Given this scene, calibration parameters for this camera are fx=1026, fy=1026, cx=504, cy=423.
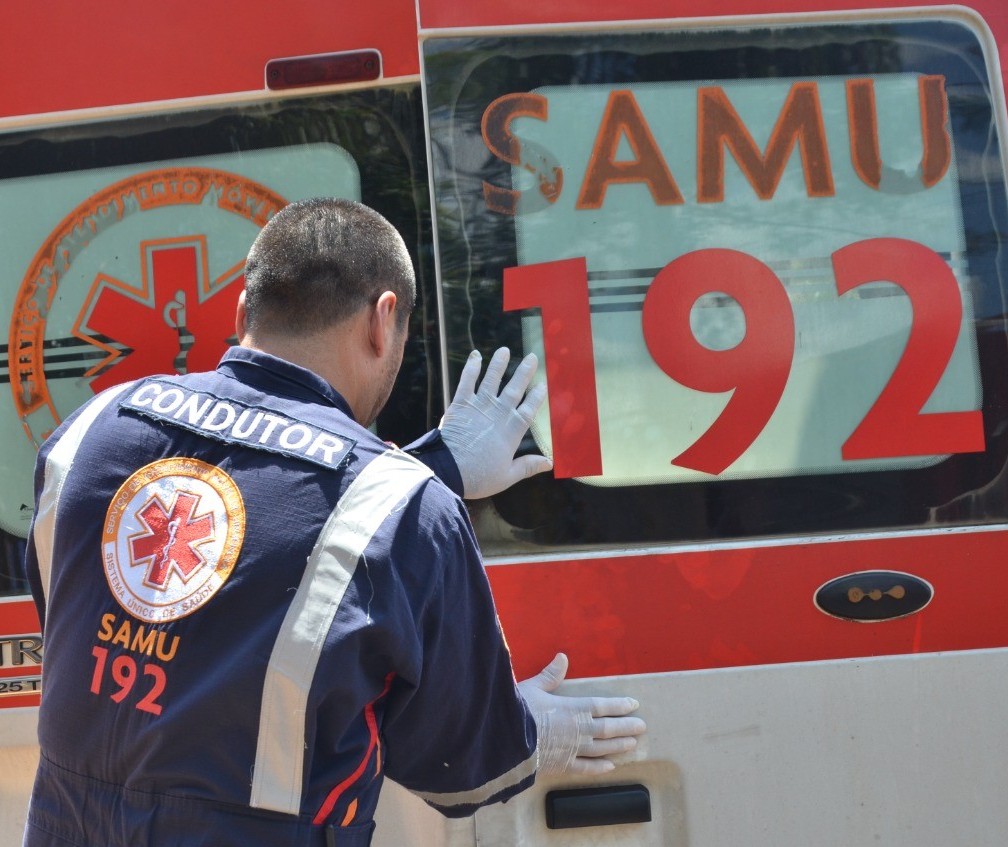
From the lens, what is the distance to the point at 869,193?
1.76 meters

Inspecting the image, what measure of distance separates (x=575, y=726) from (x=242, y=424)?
725 mm

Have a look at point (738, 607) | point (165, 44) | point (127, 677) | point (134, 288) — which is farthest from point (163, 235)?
point (738, 607)

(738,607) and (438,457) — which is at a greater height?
(438,457)

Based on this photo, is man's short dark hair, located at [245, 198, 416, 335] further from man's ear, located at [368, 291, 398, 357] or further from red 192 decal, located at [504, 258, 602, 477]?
red 192 decal, located at [504, 258, 602, 477]

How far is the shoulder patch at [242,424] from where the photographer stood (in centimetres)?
121

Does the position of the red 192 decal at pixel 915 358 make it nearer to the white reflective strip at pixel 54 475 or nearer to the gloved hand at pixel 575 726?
the gloved hand at pixel 575 726

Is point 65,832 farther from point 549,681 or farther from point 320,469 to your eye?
point 549,681

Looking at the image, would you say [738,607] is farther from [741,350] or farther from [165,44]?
[165,44]

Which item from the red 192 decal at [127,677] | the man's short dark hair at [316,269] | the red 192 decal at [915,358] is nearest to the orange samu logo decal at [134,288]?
the man's short dark hair at [316,269]

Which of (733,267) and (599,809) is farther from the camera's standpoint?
(733,267)

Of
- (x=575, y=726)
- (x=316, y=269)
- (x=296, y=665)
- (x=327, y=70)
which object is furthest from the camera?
(x=327, y=70)

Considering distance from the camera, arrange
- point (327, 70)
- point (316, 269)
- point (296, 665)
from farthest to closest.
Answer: point (327, 70)
point (316, 269)
point (296, 665)

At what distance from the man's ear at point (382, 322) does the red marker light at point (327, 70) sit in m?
0.58

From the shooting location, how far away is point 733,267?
5.70 ft
